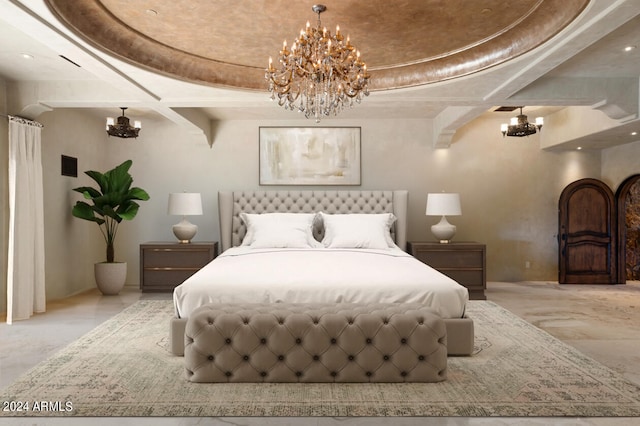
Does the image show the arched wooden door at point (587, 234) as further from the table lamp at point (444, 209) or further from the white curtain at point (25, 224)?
the white curtain at point (25, 224)

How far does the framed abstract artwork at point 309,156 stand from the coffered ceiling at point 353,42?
4.53 feet

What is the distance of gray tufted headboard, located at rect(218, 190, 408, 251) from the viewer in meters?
6.24

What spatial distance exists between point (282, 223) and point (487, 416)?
3.57 metres

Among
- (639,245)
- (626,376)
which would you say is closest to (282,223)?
(626,376)

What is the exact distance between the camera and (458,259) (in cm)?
583

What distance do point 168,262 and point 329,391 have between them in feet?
12.0

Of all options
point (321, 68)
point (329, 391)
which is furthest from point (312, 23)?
point (329, 391)

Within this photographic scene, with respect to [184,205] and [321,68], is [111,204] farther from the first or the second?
[321,68]

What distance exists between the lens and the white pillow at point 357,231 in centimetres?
544

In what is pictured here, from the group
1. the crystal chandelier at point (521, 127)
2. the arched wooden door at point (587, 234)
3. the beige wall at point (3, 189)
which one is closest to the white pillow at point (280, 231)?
the beige wall at point (3, 189)

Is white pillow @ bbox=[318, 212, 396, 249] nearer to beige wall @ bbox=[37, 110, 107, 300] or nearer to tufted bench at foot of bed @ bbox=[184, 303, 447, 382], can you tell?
tufted bench at foot of bed @ bbox=[184, 303, 447, 382]

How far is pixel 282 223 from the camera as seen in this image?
221 inches

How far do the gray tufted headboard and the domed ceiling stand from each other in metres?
2.09

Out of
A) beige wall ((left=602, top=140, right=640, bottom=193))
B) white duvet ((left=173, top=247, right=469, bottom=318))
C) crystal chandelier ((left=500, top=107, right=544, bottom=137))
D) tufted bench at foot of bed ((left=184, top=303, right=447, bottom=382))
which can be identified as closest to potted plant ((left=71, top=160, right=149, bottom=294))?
white duvet ((left=173, top=247, right=469, bottom=318))
